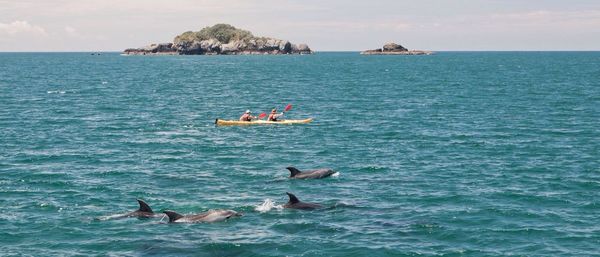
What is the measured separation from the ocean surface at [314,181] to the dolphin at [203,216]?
1.77 ft

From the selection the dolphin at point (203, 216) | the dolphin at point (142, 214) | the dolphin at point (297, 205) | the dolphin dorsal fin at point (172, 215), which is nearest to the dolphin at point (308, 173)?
the dolphin at point (297, 205)

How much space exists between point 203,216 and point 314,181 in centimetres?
1116

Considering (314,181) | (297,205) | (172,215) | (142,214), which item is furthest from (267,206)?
(314,181)

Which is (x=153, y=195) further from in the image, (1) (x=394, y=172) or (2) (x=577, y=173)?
(2) (x=577, y=173)

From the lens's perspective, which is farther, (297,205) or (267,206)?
(267,206)

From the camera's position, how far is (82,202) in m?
37.4

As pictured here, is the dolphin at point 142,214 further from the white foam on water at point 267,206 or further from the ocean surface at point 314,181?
the white foam on water at point 267,206

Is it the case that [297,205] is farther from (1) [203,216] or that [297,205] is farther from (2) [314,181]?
(2) [314,181]

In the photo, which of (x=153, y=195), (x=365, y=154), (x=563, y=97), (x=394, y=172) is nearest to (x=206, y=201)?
(x=153, y=195)

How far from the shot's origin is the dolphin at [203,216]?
32.7 meters

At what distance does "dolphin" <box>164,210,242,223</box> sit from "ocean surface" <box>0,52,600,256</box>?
541mm

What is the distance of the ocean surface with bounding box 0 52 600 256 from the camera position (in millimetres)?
30219

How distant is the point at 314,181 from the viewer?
140ft

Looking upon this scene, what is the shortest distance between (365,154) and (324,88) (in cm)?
7739
